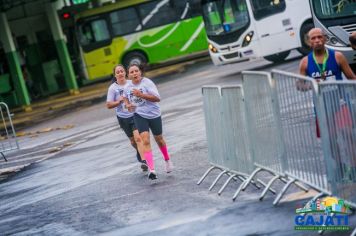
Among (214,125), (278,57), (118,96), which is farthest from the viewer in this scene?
(278,57)

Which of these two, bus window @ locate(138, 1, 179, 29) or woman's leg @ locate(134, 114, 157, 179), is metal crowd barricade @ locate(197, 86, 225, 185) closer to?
woman's leg @ locate(134, 114, 157, 179)

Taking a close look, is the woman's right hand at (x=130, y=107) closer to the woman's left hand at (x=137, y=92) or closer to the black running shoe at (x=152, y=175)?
the woman's left hand at (x=137, y=92)

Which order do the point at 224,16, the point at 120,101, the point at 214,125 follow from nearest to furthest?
the point at 214,125 → the point at 120,101 → the point at 224,16

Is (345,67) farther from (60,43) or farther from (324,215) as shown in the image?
(60,43)

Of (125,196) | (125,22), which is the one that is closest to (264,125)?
(125,196)

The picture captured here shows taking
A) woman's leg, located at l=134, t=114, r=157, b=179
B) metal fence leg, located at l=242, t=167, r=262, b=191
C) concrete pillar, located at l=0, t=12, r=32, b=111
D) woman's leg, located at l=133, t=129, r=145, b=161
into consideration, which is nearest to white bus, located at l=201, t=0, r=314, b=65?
concrete pillar, located at l=0, t=12, r=32, b=111

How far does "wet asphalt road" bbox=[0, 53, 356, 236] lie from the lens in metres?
8.16

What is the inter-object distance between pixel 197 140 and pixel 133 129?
2.25 meters

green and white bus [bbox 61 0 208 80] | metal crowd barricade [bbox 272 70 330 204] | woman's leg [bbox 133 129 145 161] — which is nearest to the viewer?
metal crowd barricade [bbox 272 70 330 204]

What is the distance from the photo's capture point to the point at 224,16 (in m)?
25.0

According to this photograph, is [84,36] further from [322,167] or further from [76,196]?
[322,167]

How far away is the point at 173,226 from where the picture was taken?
8.27 meters

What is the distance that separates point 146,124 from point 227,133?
6.95 feet

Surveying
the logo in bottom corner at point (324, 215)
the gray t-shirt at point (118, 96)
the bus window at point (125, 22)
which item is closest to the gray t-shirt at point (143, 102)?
the gray t-shirt at point (118, 96)
